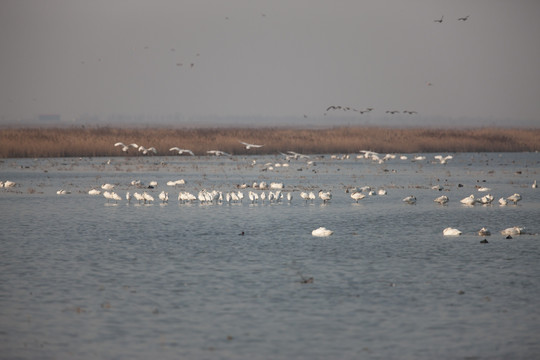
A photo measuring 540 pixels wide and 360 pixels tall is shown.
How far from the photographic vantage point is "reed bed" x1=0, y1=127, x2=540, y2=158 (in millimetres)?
62188

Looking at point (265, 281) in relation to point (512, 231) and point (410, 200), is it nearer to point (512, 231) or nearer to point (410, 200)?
point (512, 231)

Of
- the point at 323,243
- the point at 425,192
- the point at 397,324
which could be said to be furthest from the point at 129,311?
the point at 425,192

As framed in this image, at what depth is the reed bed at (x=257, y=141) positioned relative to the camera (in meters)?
62.2

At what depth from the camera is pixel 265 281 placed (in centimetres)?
1572

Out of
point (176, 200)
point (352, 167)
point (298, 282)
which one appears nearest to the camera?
point (298, 282)

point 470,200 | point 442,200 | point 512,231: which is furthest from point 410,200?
point 512,231

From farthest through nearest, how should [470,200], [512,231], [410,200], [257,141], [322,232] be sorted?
[257,141] < [410,200] < [470,200] < [512,231] < [322,232]

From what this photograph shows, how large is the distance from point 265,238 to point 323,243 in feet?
5.63

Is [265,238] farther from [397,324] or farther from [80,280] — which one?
[397,324]

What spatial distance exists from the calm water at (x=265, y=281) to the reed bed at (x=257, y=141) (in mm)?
30576

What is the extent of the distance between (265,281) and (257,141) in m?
58.9

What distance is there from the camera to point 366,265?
1756 centimetres

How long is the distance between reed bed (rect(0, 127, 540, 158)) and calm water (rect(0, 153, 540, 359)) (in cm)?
3058

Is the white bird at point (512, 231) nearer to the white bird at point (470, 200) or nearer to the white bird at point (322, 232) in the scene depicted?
the white bird at point (322, 232)
